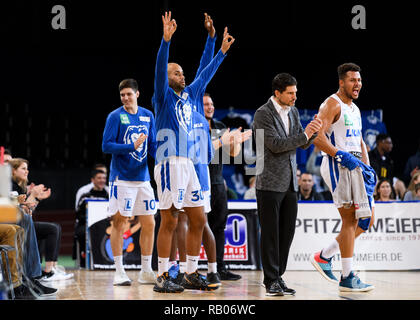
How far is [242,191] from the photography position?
10.7 m

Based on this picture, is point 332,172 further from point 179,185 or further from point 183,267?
point 183,267

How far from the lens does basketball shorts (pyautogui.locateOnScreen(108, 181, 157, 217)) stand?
561 cm

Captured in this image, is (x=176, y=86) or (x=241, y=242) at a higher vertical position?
(x=176, y=86)

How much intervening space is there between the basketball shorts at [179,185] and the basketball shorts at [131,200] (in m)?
0.75

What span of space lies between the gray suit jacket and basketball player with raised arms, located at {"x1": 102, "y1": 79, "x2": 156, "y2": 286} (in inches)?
53.4

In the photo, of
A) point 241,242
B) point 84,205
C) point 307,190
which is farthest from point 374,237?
point 84,205

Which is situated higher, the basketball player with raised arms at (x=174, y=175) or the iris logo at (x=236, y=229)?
the basketball player with raised arms at (x=174, y=175)

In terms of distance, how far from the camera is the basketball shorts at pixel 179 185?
487 centimetres

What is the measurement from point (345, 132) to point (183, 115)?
1.44 meters

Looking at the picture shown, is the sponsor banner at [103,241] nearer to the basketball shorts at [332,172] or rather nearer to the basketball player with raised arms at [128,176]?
the basketball player with raised arms at [128,176]

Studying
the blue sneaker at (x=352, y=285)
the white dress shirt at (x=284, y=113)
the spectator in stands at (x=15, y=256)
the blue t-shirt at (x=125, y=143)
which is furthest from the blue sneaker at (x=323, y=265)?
the spectator in stands at (x=15, y=256)

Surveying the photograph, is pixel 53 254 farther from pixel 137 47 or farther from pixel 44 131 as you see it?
pixel 44 131

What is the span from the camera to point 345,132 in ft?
16.6

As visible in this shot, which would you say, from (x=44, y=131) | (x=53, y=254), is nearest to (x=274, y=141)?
(x=53, y=254)
